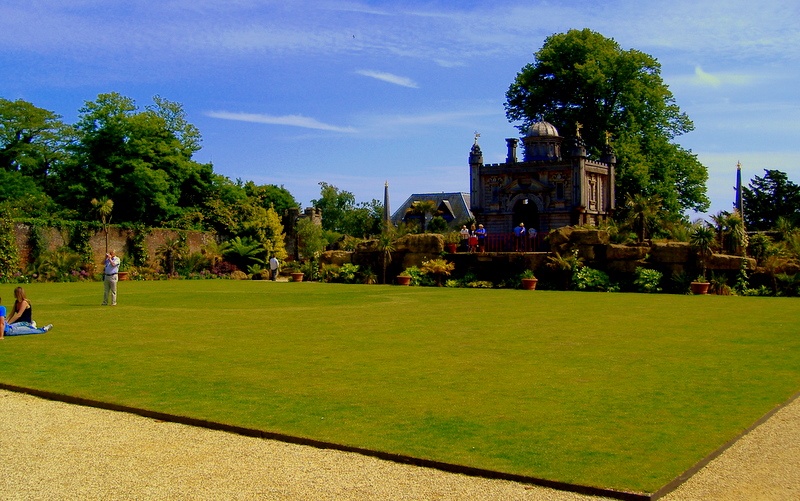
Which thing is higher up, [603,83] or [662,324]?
[603,83]

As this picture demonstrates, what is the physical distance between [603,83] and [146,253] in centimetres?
2748

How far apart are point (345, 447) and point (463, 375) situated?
3.36 metres

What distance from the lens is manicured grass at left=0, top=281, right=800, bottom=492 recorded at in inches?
264

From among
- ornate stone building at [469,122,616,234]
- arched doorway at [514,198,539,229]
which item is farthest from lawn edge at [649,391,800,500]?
arched doorway at [514,198,539,229]

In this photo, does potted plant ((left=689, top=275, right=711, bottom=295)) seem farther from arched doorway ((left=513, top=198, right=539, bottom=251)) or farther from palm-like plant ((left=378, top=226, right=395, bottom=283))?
arched doorway ((left=513, top=198, right=539, bottom=251))

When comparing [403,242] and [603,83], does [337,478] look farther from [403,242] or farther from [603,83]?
[603,83]

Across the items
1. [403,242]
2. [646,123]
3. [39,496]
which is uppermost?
[646,123]

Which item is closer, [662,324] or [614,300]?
[662,324]

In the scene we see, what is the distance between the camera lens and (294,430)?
712cm

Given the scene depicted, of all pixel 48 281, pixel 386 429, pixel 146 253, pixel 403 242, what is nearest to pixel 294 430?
pixel 386 429

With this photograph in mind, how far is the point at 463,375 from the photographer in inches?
383

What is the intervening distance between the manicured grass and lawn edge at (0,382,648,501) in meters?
0.09

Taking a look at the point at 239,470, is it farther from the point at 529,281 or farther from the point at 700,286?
the point at 529,281

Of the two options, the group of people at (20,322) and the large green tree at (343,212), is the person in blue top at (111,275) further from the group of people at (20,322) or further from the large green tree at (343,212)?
the large green tree at (343,212)
